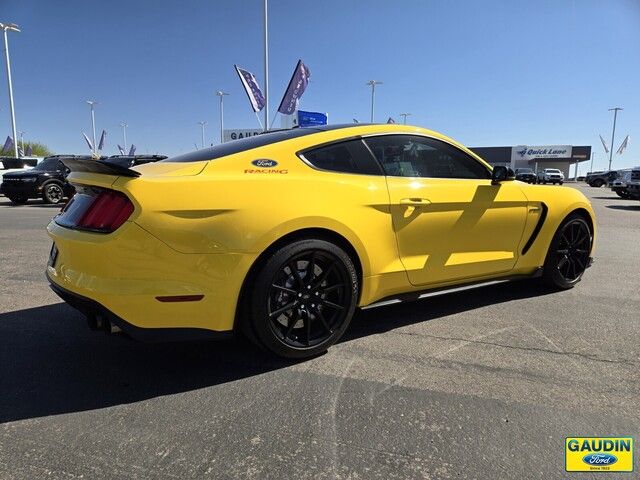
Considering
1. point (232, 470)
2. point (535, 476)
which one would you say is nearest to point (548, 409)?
point (535, 476)

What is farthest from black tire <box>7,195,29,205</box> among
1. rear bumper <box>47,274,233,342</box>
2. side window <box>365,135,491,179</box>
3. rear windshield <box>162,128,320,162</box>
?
side window <box>365,135,491,179</box>

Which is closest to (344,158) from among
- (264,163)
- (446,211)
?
(264,163)

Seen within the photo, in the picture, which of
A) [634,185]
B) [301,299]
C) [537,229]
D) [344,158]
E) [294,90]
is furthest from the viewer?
[294,90]

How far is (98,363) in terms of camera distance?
3.02m

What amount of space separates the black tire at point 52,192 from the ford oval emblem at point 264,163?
1507cm

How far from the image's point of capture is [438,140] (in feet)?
12.3

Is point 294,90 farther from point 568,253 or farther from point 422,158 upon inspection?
point 422,158

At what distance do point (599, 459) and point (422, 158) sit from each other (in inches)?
89.9

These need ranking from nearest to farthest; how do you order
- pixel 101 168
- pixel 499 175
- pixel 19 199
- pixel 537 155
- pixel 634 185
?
pixel 101 168 < pixel 499 175 < pixel 19 199 < pixel 634 185 < pixel 537 155

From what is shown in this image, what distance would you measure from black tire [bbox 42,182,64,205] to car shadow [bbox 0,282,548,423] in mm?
13192

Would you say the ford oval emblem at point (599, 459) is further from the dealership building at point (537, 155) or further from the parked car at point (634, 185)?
the dealership building at point (537, 155)

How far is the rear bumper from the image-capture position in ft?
8.25

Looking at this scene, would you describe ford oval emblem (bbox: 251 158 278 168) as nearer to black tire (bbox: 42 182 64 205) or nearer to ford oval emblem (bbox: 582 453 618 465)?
ford oval emblem (bbox: 582 453 618 465)

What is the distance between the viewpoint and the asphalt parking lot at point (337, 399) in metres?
2.06
